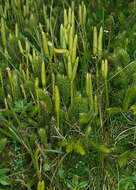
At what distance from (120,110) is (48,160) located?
1.28 ft

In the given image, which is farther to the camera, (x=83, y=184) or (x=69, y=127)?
(x=69, y=127)

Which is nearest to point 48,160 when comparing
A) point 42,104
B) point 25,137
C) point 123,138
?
point 25,137

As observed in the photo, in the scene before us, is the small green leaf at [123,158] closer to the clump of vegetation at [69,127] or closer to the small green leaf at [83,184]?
the clump of vegetation at [69,127]

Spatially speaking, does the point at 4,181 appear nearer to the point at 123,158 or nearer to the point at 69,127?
the point at 69,127

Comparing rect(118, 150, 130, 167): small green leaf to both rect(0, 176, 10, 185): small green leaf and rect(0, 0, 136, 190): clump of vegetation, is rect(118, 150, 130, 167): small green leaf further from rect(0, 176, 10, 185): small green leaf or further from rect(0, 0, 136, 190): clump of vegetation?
rect(0, 176, 10, 185): small green leaf

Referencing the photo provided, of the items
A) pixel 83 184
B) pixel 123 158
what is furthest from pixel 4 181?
Answer: pixel 123 158

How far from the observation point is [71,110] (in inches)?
49.4

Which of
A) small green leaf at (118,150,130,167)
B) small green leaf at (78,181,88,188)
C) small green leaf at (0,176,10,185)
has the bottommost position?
small green leaf at (78,181,88,188)

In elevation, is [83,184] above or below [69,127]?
below

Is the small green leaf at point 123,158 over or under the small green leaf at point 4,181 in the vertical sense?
over

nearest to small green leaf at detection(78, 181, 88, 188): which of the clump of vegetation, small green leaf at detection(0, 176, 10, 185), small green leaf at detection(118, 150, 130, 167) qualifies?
the clump of vegetation

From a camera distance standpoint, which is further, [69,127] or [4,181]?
[69,127]

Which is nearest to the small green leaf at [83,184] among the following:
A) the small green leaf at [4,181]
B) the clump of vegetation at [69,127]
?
the clump of vegetation at [69,127]

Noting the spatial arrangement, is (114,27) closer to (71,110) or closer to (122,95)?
(122,95)
